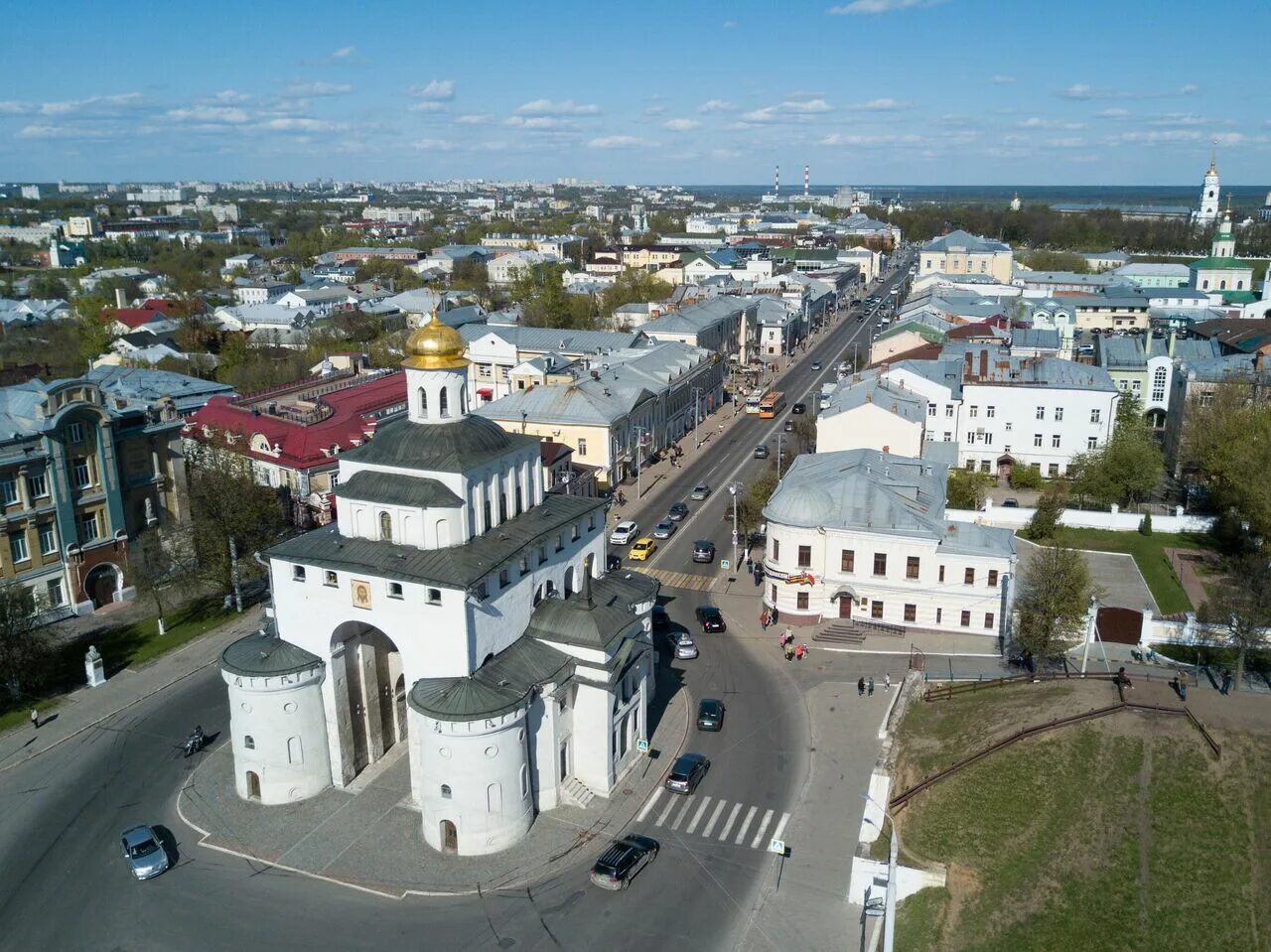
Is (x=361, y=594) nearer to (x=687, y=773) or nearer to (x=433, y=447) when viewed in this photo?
(x=433, y=447)

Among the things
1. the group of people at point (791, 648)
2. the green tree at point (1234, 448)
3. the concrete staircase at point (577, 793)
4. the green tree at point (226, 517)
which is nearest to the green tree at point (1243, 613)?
the green tree at point (1234, 448)

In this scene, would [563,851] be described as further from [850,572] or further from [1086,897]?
[850,572]

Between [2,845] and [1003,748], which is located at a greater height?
[1003,748]

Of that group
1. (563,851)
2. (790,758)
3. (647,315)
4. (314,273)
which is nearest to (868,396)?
(790,758)

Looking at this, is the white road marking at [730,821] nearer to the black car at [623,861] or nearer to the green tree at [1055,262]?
the black car at [623,861]

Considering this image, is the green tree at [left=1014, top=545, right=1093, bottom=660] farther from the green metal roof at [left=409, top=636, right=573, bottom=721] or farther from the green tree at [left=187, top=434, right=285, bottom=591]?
the green tree at [left=187, top=434, right=285, bottom=591]

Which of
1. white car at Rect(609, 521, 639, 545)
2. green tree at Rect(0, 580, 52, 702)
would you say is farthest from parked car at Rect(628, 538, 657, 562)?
green tree at Rect(0, 580, 52, 702)

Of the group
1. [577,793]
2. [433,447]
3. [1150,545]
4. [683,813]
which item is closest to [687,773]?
[683,813]
